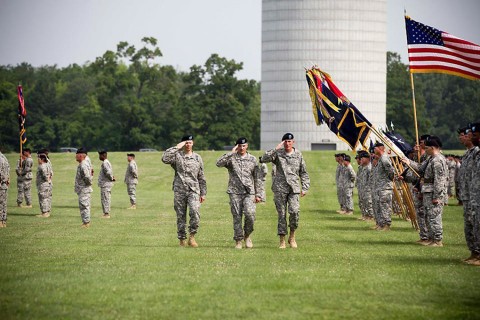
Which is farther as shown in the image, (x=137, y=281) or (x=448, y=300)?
(x=137, y=281)

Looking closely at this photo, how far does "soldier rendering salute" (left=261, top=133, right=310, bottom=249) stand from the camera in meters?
20.5

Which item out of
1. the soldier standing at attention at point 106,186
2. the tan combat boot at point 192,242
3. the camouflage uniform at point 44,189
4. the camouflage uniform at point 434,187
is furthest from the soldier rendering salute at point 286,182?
the camouflage uniform at point 44,189

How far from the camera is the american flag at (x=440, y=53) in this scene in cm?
2027

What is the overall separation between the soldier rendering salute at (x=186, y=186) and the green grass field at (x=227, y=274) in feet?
1.70

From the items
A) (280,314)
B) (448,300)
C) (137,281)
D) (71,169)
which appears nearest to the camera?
(280,314)

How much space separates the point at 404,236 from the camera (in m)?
24.2

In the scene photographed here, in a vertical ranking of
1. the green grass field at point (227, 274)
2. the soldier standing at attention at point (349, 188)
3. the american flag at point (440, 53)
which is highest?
the american flag at point (440, 53)

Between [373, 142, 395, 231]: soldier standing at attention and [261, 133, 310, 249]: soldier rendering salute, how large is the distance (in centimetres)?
498

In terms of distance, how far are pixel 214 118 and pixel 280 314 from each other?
337 feet

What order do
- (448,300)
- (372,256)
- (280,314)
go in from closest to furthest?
(280,314)
(448,300)
(372,256)

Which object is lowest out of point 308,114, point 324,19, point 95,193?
point 95,193

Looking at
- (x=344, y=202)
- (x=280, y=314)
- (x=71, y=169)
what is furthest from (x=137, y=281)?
(x=71, y=169)

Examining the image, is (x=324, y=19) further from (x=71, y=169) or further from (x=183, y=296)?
(x=183, y=296)

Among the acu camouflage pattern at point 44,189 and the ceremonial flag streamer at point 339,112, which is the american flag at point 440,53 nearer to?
the ceremonial flag streamer at point 339,112
